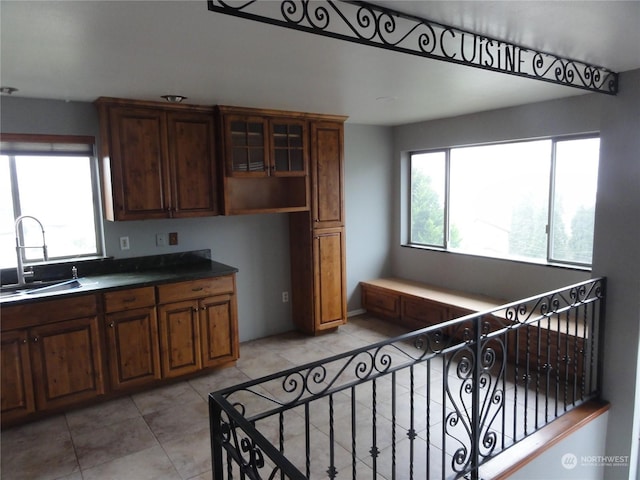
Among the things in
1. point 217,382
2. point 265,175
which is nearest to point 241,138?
point 265,175

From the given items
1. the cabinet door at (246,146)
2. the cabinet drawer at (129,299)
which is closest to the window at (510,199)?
the cabinet door at (246,146)

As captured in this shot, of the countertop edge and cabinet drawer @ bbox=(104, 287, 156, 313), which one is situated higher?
the countertop edge

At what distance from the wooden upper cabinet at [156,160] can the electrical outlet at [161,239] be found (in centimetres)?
38

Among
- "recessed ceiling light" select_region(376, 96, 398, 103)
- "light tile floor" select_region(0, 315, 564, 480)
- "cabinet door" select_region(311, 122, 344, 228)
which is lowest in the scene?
"light tile floor" select_region(0, 315, 564, 480)

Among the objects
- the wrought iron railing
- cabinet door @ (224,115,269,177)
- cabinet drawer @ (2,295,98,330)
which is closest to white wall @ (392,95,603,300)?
the wrought iron railing

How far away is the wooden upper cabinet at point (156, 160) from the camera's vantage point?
137 inches

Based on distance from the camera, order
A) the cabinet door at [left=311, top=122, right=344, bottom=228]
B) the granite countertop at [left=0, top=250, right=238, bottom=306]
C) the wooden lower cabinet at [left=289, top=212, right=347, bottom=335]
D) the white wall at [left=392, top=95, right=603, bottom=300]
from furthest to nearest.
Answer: the wooden lower cabinet at [left=289, top=212, right=347, bottom=335], the cabinet door at [left=311, top=122, right=344, bottom=228], the white wall at [left=392, top=95, right=603, bottom=300], the granite countertop at [left=0, top=250, right=238, bottom=306]

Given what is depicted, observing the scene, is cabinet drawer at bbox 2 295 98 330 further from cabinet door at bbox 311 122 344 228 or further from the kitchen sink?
cabinet door at bbox 311 122 344 228

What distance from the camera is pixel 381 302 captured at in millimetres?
5273

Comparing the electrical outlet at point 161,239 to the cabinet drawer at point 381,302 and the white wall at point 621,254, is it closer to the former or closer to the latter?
the cabinet drawer at point 381,302

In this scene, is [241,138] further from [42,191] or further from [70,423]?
[70,423]

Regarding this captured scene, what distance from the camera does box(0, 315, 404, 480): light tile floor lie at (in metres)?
2.61

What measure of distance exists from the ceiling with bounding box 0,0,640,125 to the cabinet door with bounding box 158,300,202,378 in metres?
1.72
